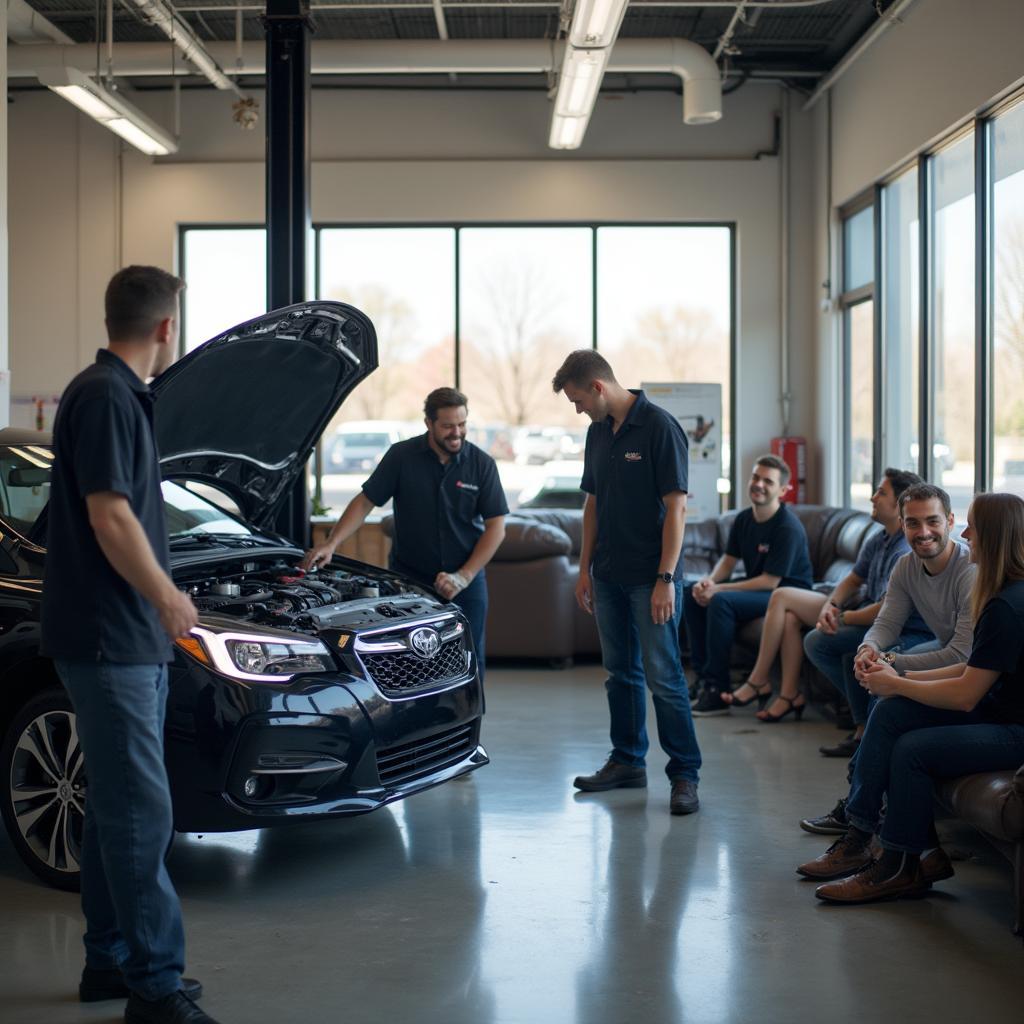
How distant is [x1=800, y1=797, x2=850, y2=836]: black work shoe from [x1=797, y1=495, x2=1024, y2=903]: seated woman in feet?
1.69

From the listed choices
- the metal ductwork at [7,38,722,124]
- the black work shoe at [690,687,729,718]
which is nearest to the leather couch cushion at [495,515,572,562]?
the black work shoe at [690,687,729,718]

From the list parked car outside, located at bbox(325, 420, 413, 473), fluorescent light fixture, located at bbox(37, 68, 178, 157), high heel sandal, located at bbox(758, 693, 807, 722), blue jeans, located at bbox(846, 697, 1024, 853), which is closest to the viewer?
blue jeans, located at bbox(846, 697, 1024, 853)

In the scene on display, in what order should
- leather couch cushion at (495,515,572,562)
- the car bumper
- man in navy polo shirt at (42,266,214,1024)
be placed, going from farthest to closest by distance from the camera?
leather couch cushion at (495,515,572,562) → the car bumper → man in navy polo shirt at (42,266,214,1024)

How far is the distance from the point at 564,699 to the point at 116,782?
180 inches

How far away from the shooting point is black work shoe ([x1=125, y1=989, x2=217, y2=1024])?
9.05ft

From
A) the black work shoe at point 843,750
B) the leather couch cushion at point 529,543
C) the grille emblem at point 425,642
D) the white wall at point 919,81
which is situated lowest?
the black work shoe at point 843,750

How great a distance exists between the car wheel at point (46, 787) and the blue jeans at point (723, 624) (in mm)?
3907

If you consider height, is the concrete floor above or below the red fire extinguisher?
below

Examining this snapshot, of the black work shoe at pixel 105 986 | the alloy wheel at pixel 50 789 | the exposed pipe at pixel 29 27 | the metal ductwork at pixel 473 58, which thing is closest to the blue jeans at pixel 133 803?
the black work shoe at pixel 105 986

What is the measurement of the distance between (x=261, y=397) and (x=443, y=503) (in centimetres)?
109

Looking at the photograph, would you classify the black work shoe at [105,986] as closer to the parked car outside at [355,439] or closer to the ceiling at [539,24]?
the ceiling at [539,24]

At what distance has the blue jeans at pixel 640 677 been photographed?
4707 millimetres

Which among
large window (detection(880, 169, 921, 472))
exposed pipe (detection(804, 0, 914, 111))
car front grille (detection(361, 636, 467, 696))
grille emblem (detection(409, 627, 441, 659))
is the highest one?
exposed pipe (detection(804, 0, 914, 111))

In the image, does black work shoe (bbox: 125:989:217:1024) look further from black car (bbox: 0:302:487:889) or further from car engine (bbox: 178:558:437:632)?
car engine (bbox: 178:558:437:632)
